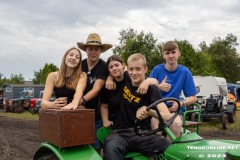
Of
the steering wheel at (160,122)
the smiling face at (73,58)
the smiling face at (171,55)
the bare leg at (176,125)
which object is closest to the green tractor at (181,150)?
the steering wheel at (160,122)

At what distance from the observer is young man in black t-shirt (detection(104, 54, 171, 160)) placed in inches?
112

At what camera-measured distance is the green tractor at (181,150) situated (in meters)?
2.29

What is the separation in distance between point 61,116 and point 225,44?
1846 inches

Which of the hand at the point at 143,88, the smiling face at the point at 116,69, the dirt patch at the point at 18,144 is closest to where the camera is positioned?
the hand at the point at 143,88

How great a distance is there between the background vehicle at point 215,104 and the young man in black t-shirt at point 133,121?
9.49 meters

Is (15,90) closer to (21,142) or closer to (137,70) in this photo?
(21,142)

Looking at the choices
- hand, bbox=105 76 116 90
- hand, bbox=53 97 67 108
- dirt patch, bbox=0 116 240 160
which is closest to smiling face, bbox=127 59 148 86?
hand, bbox=105 76 116 90

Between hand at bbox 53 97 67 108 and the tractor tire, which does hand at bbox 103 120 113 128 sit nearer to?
hand at bbox 53 97 67 108

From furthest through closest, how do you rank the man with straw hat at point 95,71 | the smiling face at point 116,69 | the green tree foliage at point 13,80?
1. the green tree foliage at point 13,80
2. the man with straw hat at point 95,71
3. the smiling face at point 116,69

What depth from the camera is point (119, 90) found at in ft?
11.0

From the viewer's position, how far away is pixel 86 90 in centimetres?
358

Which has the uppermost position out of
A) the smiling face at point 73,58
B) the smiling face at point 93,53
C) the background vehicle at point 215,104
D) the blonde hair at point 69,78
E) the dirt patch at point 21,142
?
the smiling face at point 93,53

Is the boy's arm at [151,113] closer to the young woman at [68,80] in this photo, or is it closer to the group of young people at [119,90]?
the group of young people at [119,90]

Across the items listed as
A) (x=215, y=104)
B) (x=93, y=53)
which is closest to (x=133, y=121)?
(x=93, y=53)
